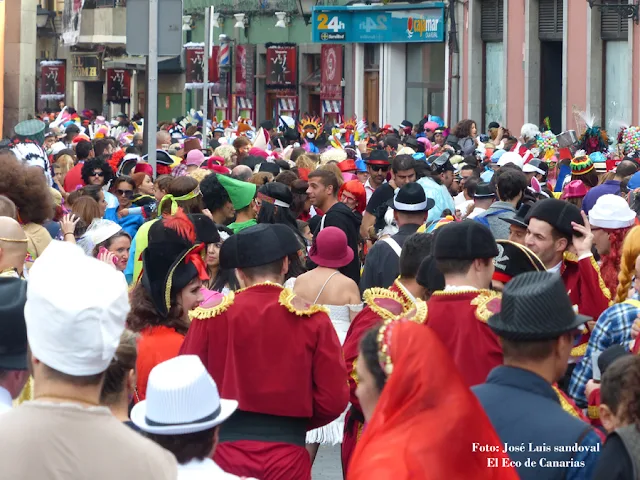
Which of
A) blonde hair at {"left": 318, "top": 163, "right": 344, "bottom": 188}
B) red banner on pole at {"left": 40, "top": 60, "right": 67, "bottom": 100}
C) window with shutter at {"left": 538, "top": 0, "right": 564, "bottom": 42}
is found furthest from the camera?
red banner on pole at {"left": 40, "top": 60, "right": 67, "bottom": 100}

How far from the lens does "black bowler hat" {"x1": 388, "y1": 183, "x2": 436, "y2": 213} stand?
904 centimetres

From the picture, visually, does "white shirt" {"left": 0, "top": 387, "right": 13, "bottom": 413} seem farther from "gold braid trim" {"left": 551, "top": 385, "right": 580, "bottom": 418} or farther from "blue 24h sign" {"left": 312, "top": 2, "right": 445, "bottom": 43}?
"blue 24h sign" {"left": 312, "top": 2, "right": 445, "bottom": 43}

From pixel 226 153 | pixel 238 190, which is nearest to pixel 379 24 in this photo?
pixel 226 153

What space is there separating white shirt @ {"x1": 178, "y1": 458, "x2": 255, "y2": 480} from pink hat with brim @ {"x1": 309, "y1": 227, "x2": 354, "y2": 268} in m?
4.06

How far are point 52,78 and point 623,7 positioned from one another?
29.8 meters

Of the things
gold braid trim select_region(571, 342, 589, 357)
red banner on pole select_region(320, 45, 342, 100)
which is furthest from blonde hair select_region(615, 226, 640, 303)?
red banner on pole select_region(320, 45, 342, 100)

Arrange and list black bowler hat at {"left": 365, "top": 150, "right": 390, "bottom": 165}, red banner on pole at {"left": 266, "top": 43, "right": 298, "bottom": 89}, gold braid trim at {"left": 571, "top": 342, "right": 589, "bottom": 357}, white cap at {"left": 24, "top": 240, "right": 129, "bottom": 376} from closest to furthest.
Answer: white cap at {"left": 24, "top": 240, "right": 129, "bottom": 376} < gold braid trim at {"left": 571, "top": 342, "right": 589, "bottom": 357} < black bowler hat at {"left": 365, "top": 150, "right": 390, "bottom": 165} < red banner on pole at {"left": 266, "top": 43, "right": 298, "bottom": 89}

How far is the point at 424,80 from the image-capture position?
3666 cm

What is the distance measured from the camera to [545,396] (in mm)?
4148

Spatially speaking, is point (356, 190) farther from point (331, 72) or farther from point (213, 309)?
point (331, 72)

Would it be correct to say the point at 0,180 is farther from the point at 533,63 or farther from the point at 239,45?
the point at 239,45

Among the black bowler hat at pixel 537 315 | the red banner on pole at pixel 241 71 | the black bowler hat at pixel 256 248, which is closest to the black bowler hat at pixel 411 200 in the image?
the black bowler hat at pixel 256 248

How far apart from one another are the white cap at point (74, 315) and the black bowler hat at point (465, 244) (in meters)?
2.37

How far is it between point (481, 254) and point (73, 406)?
256 cm
